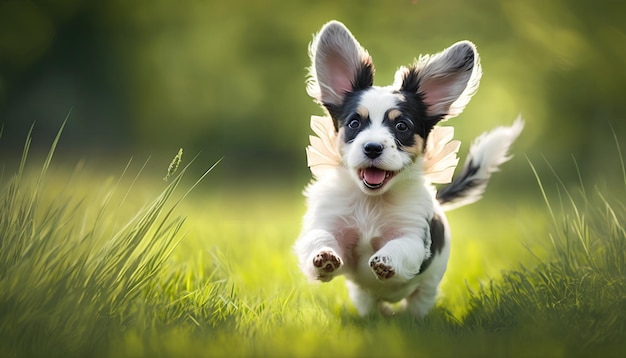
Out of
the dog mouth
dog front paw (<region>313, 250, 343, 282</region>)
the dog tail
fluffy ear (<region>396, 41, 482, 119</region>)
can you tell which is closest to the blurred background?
the dog tail

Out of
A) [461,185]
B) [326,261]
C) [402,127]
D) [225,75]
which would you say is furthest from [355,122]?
[225,75]

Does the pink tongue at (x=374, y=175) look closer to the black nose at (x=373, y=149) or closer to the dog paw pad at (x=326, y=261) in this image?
the black nose at (x=373, y=149)

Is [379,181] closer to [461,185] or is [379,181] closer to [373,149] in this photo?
[373,149]

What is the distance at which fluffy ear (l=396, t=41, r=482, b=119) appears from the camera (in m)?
4.02

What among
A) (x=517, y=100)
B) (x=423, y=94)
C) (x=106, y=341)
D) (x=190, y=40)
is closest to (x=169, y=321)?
(x=106, y=341)

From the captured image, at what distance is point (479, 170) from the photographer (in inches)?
187

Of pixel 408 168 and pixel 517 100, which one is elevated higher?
pixel 408 168

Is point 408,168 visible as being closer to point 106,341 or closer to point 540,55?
point 106,341

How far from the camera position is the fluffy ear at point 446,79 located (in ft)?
13.2

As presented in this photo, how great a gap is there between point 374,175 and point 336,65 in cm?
80

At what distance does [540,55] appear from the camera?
39.7 ft

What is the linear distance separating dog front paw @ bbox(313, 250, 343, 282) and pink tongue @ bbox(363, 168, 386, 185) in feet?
1.52

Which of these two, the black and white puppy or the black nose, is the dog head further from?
the black nose

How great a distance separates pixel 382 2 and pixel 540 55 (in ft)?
9.97
